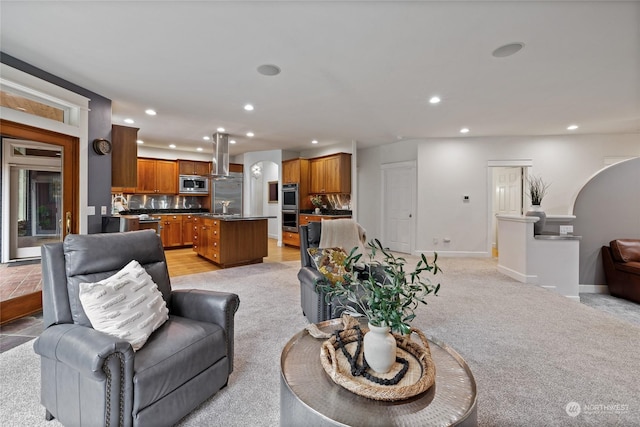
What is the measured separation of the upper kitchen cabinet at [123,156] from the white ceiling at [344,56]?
0.43 m

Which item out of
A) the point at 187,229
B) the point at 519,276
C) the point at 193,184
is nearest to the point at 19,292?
the point at 187,229

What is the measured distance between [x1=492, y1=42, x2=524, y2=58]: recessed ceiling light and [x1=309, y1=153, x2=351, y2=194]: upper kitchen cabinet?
14.1ft

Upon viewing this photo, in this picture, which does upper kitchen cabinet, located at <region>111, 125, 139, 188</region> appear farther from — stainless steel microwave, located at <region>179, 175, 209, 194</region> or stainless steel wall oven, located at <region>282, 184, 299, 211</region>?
stainless steel wall oven, located at <region>282, 184, 299, 211</region>

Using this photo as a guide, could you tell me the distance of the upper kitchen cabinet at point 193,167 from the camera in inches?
300

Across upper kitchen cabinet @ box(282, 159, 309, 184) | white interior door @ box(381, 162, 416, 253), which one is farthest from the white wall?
upper kitchen cabinet @ box(282, 159, 309, 184)

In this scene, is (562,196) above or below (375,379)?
above

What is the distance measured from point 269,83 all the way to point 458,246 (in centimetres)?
519

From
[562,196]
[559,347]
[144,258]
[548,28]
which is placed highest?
[548,28]

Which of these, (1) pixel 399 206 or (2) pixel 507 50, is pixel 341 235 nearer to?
(2) pixel 507 50

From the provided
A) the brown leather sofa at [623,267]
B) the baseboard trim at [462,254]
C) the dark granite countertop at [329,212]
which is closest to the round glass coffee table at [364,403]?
the brown leather sofa at [623,267]

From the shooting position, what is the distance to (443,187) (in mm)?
6262

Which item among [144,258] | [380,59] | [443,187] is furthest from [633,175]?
[144,258]

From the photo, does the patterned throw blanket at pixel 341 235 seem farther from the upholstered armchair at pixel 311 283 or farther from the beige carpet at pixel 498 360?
the beige carpet at pixel 498 360

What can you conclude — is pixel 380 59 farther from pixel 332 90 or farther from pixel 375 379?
pixel 375 379
